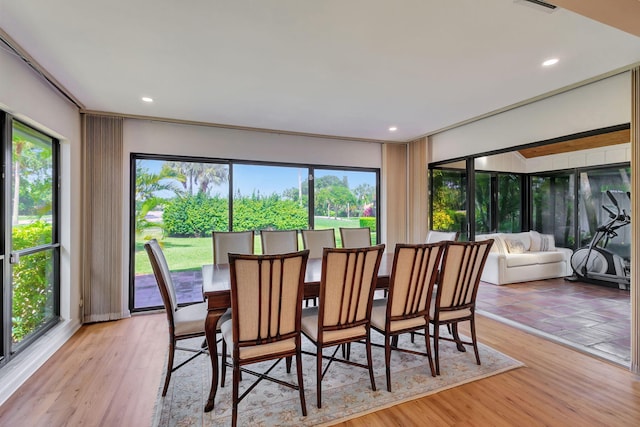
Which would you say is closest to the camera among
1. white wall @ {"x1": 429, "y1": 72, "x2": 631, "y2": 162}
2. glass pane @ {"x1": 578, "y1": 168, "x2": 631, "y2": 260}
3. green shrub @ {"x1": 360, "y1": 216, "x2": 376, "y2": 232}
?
white wall @ {"x1": 429, "y1": 72, "x2": 631, "y2": 162}

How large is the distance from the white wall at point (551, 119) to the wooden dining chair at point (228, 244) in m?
3.26

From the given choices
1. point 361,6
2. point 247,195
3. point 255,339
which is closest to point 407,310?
point 255,339

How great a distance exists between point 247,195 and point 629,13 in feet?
13.3

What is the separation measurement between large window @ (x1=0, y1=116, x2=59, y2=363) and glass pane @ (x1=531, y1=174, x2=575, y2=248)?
832 centimetres

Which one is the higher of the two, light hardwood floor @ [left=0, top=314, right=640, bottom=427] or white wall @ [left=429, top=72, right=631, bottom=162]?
white wall @ [left=429, top=72, right=631, bottom=162]

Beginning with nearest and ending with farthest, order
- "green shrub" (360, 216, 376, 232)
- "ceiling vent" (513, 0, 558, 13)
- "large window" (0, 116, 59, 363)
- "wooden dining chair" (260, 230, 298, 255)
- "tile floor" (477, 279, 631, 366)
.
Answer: "ceiling vent" (513, 0, 558, 13) < "large window" (0, 116, 59, 363) < "tile floor" (477, 279, 631, 366) < "wooden dining chair" (260, 230, 298, 255) < "green shrub" (360, 216, 376, 232)

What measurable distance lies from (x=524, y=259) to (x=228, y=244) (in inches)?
201

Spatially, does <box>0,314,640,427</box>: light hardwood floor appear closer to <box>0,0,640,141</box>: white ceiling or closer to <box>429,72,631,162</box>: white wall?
<box>429,72,631,162</box>: white wall

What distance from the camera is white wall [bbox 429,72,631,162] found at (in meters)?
2.67

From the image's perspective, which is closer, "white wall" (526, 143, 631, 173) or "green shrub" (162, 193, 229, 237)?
"green shrub" (162, 193, 229, 237)

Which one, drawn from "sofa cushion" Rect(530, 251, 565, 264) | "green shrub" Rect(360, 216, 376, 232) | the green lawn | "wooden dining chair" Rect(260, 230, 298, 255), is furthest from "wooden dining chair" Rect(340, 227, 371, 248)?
"sofa cushion" Rect(530, 251, 565, 264)

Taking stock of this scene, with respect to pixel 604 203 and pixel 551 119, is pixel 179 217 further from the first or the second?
pixel 604 203

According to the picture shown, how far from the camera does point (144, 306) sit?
3955mm

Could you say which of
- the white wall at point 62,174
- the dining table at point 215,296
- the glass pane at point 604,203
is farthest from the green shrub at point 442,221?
the white wall at point 62,174
